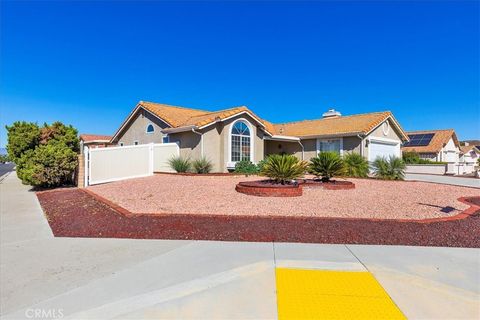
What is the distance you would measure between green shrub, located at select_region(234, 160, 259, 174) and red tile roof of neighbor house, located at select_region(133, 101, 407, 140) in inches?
111

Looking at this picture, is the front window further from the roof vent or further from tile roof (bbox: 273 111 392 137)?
the roof vent

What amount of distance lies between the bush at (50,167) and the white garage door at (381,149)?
736 inches

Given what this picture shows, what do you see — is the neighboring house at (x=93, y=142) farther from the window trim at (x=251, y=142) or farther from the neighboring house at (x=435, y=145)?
the neighboring house at (x=435, y=145)

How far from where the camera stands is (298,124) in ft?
91.5

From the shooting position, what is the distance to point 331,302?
348 centimetres

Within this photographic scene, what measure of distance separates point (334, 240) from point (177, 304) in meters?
3.46

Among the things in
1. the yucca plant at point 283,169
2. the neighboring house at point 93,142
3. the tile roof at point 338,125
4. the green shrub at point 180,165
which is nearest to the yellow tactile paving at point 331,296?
the yucca plant at point 283,169

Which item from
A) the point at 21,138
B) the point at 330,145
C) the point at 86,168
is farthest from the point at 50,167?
the point at 330,145

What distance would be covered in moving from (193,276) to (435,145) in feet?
129

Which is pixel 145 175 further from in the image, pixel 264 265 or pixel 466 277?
pixel 466 277

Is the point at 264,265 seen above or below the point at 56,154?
below

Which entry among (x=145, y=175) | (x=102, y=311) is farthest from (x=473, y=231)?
(x=145, y=175)

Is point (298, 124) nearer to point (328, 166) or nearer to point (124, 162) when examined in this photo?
point (328, 166)

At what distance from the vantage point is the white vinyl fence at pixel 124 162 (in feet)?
47.0
